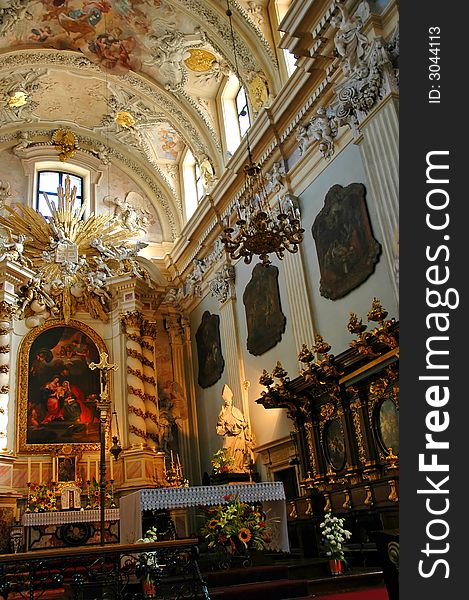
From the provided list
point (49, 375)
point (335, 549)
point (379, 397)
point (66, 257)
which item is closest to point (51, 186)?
point (66, 257)

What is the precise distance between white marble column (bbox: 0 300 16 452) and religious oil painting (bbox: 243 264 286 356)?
5484 millimetres

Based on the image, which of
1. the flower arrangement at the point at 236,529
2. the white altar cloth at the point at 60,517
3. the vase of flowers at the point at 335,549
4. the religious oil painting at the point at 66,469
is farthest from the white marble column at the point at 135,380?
the vase of flowers at the point at 335,549

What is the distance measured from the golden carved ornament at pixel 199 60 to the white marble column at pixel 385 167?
21.6 feet

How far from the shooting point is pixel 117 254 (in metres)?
15.9

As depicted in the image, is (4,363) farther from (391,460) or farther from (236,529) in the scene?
(391,460)

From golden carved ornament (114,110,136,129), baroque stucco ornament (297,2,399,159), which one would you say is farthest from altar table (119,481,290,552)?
golden carved ornament (114,110,136,129)

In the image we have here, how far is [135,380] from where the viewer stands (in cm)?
1459

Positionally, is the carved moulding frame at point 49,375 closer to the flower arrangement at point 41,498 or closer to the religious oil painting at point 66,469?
the religious oil painting at point 66,469

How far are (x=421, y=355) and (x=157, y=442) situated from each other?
40.7ft

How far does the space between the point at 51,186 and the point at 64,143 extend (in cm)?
122

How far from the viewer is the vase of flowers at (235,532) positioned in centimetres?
694

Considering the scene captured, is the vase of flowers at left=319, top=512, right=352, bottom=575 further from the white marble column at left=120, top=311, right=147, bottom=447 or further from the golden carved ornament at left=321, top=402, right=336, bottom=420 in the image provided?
the white marble column at left=120, top=311, right=147, bottom=447

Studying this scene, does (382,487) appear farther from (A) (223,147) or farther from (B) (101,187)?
(B) (101,187)

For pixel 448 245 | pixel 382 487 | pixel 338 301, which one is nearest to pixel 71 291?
pixel 338 301
